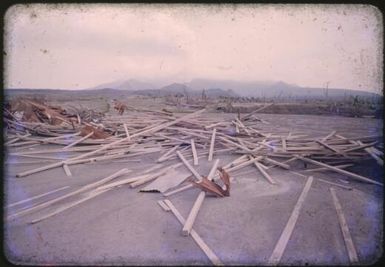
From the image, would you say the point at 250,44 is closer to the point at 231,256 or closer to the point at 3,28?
the point at 231,256

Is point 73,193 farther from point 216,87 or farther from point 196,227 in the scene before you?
point 216,87

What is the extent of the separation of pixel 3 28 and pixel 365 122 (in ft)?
15.1

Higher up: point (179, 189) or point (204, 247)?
point (179, 189)

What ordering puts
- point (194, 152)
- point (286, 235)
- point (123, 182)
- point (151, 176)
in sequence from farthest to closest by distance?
point (194, 152), point (151, 176), point (123, 182), point (286, 235)

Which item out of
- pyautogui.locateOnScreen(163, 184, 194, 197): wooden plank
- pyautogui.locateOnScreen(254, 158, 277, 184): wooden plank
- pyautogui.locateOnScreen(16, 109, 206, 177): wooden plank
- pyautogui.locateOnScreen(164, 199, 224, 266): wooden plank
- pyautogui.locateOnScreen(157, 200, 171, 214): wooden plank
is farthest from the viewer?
pyautogui.locateOnScreen(16, 109, 206, 177): wooden plank

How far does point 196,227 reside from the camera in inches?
112

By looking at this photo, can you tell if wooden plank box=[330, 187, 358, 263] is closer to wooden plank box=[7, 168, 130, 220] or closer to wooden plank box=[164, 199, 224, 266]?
wooden plank box=[164, 199, 224, 266]

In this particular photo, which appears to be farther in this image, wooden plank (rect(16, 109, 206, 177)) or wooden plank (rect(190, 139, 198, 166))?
wooden plank (rect(190, 139, 198, 166))

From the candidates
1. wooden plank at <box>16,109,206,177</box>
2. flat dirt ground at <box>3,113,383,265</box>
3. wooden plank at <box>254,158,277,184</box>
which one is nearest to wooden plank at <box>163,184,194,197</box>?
flat dirt ground at <box>3,113,383,265</box>

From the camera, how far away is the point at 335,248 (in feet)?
8.66

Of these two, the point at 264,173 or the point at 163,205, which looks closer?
the point at 163,205

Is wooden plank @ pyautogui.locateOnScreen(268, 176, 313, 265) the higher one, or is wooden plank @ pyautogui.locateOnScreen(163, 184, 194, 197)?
wooden plank @ pyautogui.locateOnScreen(163, 184, 194, 197)

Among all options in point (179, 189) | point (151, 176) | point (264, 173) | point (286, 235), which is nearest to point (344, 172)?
point (264, 173)

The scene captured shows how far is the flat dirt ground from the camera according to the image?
2.62m
